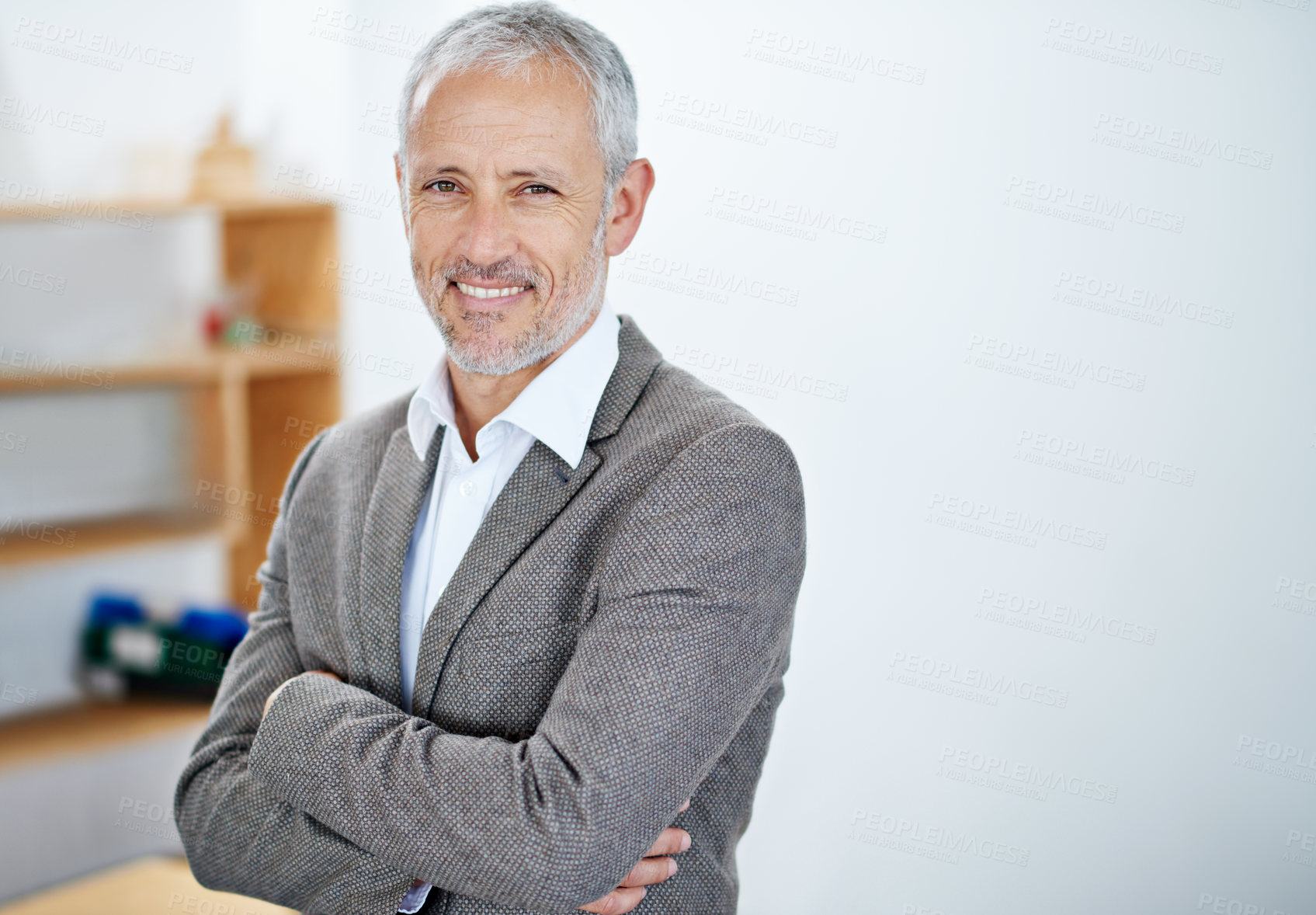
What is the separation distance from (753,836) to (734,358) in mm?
1058

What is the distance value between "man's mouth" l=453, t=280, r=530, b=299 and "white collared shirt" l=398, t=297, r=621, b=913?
0.31ft

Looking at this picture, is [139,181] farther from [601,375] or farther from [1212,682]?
[1212,682]

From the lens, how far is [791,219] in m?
2.24

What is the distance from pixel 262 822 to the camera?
47.5 inches

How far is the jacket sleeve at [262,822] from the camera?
3.74 ft

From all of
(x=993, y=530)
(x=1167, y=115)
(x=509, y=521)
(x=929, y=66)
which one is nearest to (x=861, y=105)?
(x=929, y=66)

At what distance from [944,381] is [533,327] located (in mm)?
1076

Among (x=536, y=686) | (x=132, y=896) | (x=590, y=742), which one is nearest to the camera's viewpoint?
(x=590, y=742)

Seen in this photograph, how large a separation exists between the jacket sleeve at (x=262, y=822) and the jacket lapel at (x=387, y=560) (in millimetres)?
165

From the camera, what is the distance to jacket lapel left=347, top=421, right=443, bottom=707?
1244mm

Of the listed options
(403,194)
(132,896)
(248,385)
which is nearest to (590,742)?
(403,194)

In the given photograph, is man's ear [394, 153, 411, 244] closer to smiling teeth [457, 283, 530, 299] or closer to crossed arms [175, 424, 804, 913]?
smiling teeth [457, 283, 530, 299]

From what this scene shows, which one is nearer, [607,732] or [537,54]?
[607,732]

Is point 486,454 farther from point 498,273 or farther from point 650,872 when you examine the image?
point 650,872
